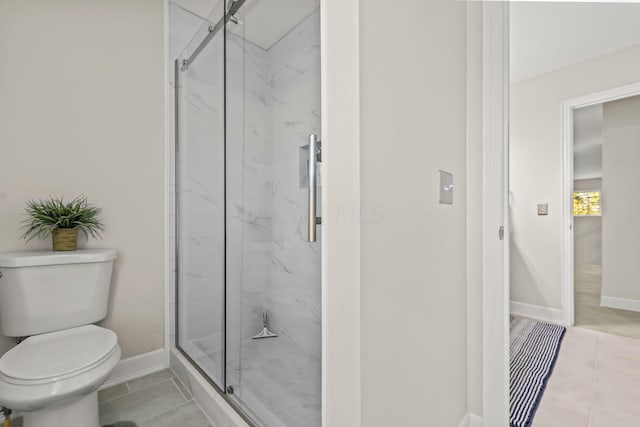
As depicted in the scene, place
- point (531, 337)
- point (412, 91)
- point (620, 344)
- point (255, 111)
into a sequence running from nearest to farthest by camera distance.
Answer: point (412, 91)
point (255, 111)
point (620, 344)
point (531, 337)

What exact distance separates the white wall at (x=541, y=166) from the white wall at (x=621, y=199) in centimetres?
86

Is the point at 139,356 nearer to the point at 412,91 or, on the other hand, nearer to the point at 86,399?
the point at 86,399

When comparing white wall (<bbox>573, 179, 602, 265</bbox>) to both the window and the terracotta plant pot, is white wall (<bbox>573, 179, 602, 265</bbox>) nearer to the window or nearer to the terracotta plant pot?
the window

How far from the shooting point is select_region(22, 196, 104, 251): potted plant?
4.64ft

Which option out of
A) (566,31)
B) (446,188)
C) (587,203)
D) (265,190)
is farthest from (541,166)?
(265,190)

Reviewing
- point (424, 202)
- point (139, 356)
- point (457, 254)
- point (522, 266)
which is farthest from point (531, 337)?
point (139, 356)

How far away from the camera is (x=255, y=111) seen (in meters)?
1.57

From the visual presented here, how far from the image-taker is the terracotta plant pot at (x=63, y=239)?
1414 millimetres

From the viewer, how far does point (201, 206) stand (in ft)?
5.72

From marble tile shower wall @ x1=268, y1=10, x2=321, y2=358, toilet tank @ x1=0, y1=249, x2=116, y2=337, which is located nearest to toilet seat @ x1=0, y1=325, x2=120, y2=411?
toilet tank @ x1=0, y1=249, x2=116, y2=337

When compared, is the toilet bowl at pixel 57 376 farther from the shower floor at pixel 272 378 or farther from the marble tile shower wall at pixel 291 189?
the marble tile shower wall at pixel 291 189

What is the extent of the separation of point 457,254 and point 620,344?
2102 millimetres

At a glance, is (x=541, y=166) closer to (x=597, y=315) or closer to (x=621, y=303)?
(x=597, y=315)

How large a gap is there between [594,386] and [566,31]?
2.53 m
